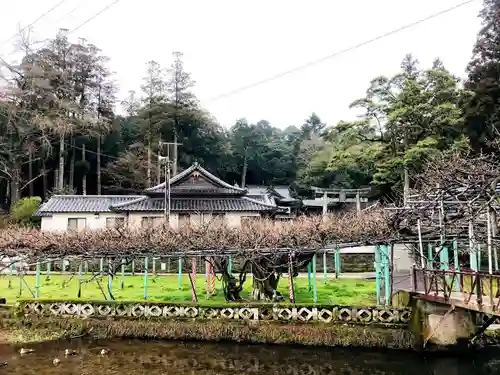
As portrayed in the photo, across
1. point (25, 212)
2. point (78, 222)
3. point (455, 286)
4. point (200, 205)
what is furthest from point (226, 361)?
point (25, 212)

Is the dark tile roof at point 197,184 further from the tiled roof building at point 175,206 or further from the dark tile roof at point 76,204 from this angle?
the dark tile roof at point 76,204

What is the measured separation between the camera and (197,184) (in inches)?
1372

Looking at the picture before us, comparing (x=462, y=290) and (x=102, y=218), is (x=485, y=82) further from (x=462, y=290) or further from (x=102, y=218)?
(x=102, y=218)

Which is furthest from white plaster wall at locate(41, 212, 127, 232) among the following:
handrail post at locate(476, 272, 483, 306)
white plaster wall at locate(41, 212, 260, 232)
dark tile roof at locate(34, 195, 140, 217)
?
handrail post at locate(476, 272, 483, 306)

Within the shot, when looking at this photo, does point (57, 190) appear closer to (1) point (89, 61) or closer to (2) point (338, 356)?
(1) point (89, 61)

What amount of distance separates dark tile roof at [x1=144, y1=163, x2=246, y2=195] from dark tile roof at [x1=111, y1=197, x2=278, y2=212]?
2.13ft

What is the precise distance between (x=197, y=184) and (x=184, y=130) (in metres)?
17.9

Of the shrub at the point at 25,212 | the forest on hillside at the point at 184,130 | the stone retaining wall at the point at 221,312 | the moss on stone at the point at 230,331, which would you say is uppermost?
the forest on hillside at the point at 184,130

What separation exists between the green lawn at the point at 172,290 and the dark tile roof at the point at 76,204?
8002 millimetres

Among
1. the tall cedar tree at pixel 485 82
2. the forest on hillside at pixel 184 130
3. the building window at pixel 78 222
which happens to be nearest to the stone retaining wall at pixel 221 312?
the forest on hillside at pixel 184 130

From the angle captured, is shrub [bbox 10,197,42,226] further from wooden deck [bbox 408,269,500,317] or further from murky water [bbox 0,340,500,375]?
wooden deck [bbox 408,269,500,317]

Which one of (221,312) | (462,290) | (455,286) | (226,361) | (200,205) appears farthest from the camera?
(200,205)

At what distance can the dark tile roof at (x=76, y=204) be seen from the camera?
34875 millimetres

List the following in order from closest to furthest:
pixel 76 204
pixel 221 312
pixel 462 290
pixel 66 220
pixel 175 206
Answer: pixel 462 290
pixel 221 312
pixel 175 206
pixel 66 220
pixel 76 204
